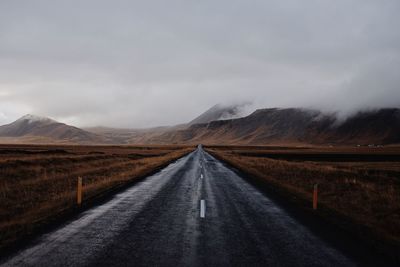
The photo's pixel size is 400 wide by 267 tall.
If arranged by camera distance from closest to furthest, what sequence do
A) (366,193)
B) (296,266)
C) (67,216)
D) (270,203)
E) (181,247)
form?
(296,266), (181,247), (67,216), (270,203), (366,193)

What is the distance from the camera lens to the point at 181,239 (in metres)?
9.21

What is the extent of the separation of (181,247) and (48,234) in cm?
361

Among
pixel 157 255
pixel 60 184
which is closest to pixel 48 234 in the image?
pixel 157 255

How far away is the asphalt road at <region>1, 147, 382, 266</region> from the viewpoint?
24.7 ft

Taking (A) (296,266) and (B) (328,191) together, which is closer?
(A) (296,266)

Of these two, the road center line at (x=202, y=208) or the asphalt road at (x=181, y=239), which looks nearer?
the asphalt road at (x=181, y=239)

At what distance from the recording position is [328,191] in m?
20.6

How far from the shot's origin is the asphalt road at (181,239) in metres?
7.54

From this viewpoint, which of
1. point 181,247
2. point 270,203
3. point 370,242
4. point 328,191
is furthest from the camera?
point 328,191

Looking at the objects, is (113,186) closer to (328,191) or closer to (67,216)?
(67,216)

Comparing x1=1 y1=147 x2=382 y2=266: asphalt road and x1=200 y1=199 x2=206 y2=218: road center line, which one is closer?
x1=1 y1=147 x2=382 y2=266: asphalt road

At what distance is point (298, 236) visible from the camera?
32.2 feet

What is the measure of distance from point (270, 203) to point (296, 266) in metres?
8.31

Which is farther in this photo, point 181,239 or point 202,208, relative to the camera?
point 202,208
